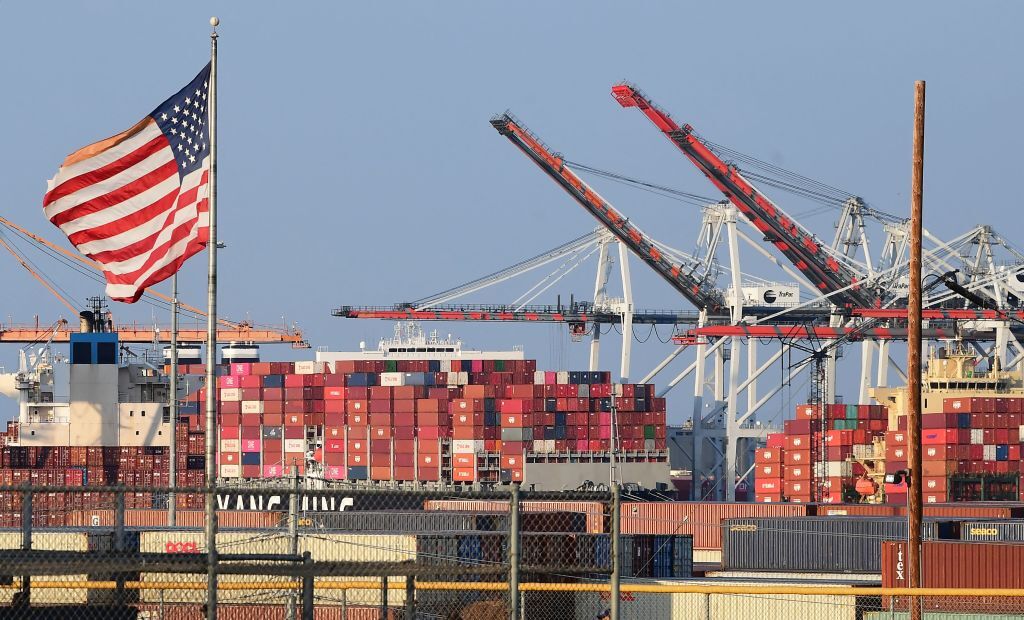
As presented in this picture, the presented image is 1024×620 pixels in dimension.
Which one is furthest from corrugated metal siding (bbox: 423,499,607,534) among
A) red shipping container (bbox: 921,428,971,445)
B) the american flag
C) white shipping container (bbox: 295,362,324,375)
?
white shipping container (bbox: 295,362,324,375)

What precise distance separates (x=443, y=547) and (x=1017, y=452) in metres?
54.0

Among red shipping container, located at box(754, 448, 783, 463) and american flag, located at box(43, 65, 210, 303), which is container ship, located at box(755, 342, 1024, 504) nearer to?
red shipping container, located at box(754, 448, 783, 463)

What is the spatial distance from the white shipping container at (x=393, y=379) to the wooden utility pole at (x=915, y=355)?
78206mm

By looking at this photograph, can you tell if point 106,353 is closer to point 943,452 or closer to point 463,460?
point 463,460

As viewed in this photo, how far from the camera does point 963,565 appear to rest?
27.5 metres

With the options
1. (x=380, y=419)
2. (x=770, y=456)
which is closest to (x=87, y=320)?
(x=380, y=419)

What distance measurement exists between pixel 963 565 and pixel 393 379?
7312 centimetres

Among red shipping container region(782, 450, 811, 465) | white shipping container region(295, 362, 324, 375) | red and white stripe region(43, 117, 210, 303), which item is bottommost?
red shipping container region(782, 450, 811, 465)

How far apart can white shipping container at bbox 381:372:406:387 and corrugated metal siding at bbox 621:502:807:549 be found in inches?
1733

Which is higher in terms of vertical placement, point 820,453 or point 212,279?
point 212,279

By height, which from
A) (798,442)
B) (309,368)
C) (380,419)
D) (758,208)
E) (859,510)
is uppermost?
(758,208)

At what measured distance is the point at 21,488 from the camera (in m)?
12.2

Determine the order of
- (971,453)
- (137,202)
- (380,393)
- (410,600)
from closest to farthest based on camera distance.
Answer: (410,600)
(137,202)
(971,453)
(380,393)

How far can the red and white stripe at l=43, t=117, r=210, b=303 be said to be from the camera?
2059 centimetres
